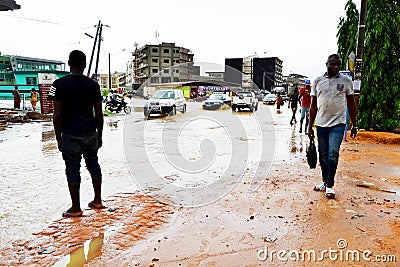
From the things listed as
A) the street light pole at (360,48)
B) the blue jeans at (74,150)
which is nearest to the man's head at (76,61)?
the blue jeans at (74,150)

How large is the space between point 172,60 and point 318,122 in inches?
3161

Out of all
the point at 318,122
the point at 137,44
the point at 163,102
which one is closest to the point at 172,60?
the point at 137,44

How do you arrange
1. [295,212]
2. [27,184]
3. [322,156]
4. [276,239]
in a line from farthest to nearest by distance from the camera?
[27,184]
[322,156]
[295,212]
[276,239]

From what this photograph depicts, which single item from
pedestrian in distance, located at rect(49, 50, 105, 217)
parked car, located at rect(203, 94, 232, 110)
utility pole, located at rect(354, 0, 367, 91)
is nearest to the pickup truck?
parked car, located at rect(203, 94, 232, 110)

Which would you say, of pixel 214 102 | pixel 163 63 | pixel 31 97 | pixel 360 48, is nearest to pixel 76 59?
pixel 360 48

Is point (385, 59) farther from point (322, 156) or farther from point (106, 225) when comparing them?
point (106, 225)

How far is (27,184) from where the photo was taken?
4.95 m

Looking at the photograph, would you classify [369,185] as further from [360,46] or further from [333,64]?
[360,46]

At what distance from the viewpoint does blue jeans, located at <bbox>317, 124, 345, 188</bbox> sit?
13.6 ft

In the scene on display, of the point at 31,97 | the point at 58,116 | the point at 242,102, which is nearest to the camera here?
the point at 58,116

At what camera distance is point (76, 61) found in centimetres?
362

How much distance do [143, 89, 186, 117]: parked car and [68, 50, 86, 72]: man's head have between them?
14.7 m

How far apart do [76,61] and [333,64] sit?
311 centimetres

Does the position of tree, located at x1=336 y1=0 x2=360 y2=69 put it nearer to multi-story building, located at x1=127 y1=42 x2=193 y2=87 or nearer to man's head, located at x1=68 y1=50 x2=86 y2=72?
man's head, located at x1=68 y1=50 x2=86 y2=72
